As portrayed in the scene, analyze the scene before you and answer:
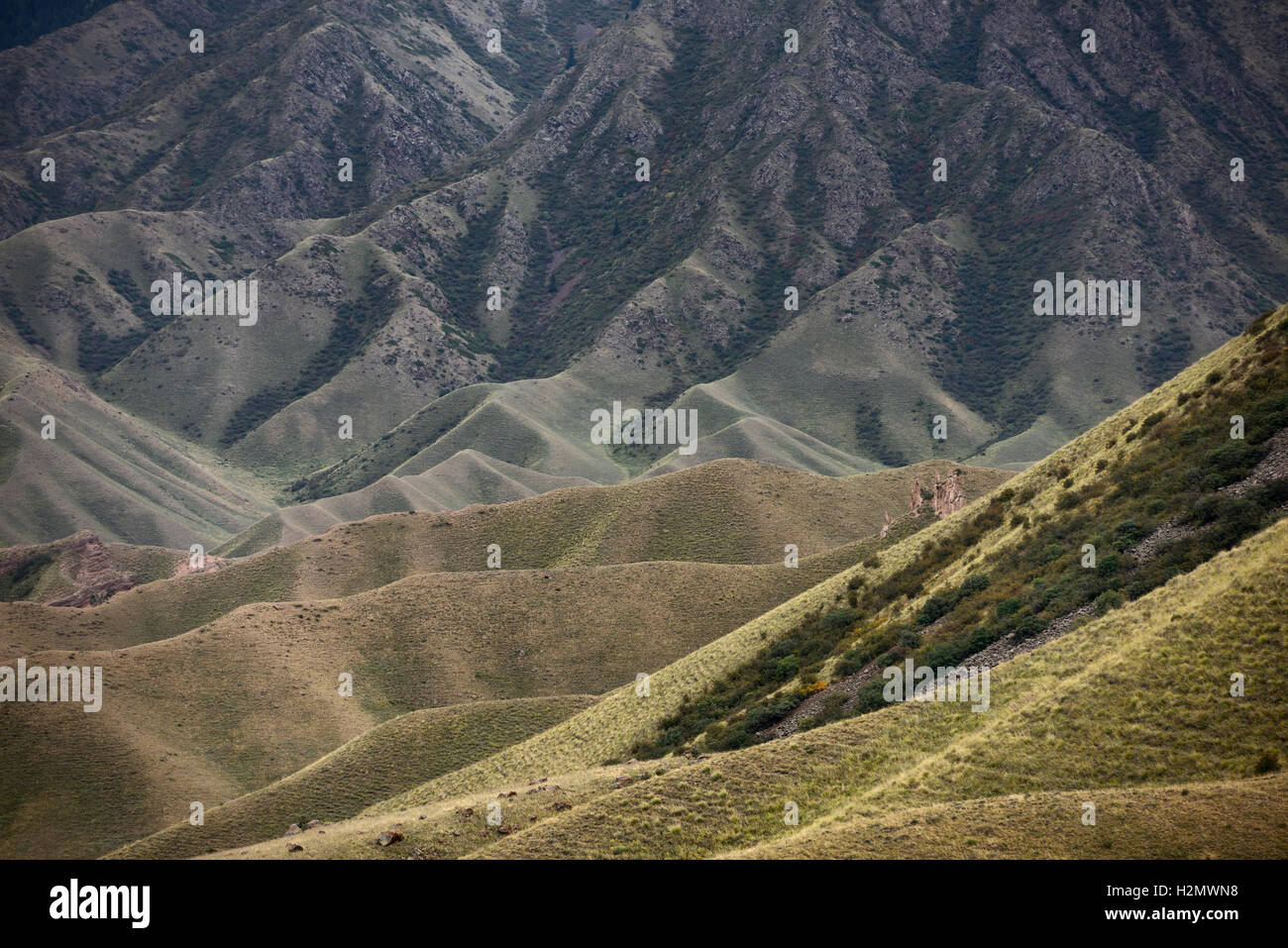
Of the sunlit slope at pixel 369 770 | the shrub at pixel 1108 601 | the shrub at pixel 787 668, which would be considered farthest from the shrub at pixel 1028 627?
the sunlit slope at pixel 369 770

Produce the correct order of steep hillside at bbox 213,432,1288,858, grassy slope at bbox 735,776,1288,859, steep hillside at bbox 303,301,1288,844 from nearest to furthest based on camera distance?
grassy slope at bbox 735,776,1288,859 → steep hillside at bbox 213,432,1288,858 → steep hillside at bbox 303,301,1288,844

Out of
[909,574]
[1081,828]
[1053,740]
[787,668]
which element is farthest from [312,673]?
[1081,828]

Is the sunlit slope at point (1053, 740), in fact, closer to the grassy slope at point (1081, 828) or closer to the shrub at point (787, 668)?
the grassy slope at point (1081, 828)

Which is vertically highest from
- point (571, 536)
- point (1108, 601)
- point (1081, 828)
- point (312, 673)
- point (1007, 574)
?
point (571, 536)

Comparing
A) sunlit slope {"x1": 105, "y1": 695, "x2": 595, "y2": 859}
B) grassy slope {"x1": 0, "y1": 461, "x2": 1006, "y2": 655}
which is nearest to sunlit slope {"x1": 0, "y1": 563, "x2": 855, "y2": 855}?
sunlit slope {"x1": 105, "y1": 695, "x2": 595, "y2": 859}

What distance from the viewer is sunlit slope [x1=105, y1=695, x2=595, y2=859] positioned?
60.2 m

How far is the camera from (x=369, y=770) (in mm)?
69875

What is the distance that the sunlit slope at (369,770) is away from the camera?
6022 cm

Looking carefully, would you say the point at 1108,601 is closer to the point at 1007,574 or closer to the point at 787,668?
the point at 1007,574

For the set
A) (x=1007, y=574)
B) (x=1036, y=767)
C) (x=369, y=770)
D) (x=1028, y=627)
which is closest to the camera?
(x=1036, y=767)

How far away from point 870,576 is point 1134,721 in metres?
32.0

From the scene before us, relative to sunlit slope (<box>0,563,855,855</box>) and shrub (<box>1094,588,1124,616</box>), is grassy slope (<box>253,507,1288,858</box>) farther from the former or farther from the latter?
sunlit slope (<box>0,563,855,855</box>)
